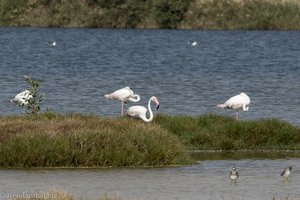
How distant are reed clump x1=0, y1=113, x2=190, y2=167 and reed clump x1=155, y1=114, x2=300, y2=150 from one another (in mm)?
3287

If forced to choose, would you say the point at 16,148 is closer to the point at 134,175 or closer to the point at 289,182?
the point at 134,175

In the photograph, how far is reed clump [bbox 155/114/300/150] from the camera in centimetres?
2958

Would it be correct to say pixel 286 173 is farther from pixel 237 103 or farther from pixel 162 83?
Result: pixel 162 83

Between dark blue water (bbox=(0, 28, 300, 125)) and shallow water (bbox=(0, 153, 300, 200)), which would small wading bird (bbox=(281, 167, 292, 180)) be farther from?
dark blue water (bbox=(0, 28, 300, 125))

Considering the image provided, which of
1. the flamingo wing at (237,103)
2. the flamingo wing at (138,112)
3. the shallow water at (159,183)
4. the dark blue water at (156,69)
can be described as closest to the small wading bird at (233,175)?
the shallow water at (159,183)

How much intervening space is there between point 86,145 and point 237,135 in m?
6.18

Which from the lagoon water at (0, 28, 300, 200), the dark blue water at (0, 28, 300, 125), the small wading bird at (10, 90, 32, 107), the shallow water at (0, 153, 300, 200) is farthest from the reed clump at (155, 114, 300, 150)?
the dark blue water at (0, 28, 300, 125)

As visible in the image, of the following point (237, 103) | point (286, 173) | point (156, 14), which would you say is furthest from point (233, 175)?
point (156, 14)

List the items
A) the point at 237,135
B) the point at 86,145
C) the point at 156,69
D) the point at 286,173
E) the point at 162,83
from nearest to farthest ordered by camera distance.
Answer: the point at 286,173 < the point at 86,145 < the point at 237,135 < the point at 162,83 < the point at 156,69

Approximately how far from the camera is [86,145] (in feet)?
81.9

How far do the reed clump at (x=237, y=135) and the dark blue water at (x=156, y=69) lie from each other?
8.89m

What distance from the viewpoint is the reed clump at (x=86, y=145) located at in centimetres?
2488

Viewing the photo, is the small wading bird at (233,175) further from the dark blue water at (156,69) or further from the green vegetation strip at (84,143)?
the dark blue water at (156,69)

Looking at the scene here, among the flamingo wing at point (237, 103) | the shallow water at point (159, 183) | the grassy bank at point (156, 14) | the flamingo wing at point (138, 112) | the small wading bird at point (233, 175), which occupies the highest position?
the grassy bank at point (156, 14)
